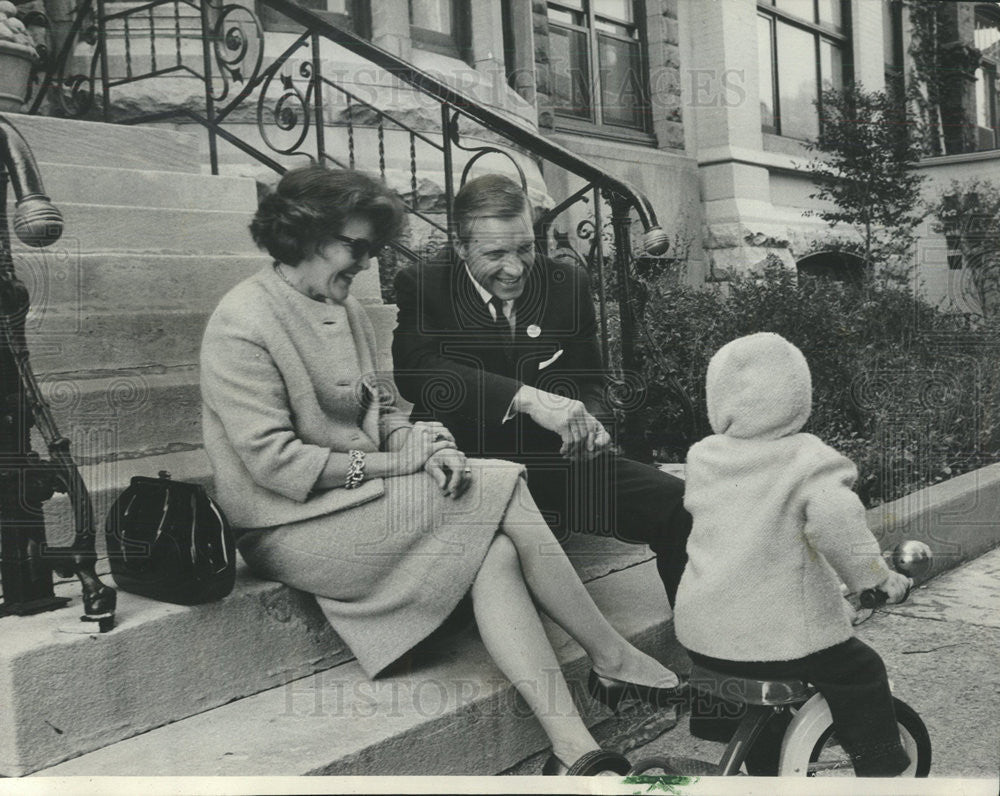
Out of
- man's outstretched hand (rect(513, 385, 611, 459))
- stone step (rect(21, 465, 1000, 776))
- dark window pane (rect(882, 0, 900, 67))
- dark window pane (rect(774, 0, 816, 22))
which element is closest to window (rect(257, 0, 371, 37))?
man's outstretched hand (rect(513, 385, 611, 459))

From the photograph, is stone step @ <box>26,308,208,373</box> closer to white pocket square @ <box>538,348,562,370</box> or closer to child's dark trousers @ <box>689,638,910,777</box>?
white pocket square @ <box>538,348,562,370</box>

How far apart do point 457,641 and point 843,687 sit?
855 millimetres

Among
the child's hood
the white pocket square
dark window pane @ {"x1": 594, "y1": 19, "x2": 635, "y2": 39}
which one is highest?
dark window pane @ {"x1": 594, "y1": 19, "x2": 635, "y2": 39}

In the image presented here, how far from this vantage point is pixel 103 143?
122 inches

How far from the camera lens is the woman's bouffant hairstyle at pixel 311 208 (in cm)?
208

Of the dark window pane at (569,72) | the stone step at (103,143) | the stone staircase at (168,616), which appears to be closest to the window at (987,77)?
the dark window pane at (569,72)

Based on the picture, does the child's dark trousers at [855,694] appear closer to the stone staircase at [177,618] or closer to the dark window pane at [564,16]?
the stone staircase at [177,618]

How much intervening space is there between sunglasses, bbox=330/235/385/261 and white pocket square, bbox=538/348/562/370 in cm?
54

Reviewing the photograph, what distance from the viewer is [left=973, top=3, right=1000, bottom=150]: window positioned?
2408mm

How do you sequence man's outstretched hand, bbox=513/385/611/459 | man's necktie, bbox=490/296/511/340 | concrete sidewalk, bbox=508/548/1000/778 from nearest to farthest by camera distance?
concrete sidewalk, bbox=508/548/1000/778, man's outstretched hand, bbox=513/385/611/459, man's necktie, bbox=490/296/511/340

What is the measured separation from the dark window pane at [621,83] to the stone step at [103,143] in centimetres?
135

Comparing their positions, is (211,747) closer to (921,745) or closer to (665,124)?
(921,745)

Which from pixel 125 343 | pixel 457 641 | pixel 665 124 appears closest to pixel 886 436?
pixel 665 124

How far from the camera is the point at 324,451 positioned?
2006 millimetres
